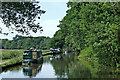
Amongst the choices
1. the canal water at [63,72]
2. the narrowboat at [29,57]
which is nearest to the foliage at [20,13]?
the canal water at [63,72]

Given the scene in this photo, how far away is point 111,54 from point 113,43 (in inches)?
82.7

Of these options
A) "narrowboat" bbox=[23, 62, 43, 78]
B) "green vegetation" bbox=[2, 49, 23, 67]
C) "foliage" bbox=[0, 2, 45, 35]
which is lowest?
"narrowboat" bbox=[23, 62, 43, 78]

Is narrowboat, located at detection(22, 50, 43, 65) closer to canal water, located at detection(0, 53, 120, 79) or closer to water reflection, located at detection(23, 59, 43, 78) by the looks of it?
canal water, located at detection(0, 53, 120, 79)

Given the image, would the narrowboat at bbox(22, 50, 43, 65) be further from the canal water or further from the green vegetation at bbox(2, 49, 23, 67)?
the canal water

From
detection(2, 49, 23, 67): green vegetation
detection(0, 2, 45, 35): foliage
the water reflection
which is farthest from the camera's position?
detection(2, 49, 23, 67): green vegetation

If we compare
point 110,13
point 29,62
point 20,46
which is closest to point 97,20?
point 110,13

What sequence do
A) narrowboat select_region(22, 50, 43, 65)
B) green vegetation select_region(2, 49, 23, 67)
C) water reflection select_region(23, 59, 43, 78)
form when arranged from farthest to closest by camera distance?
1. narrowboat select_region(22, 50, 43, 65)
2. green vegetation select_region(2, 49, 23, 67)
3. water reflection select_region(23, 59, 43, 78)

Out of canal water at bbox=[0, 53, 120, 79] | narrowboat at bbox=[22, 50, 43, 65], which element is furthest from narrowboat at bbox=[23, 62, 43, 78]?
narrowboat at bbox=[22, 50, 43, 65]

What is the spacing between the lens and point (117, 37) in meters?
20.9

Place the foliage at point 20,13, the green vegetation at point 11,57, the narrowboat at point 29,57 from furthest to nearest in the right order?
the narrowboat at point 29,57, the green vegetation at point 11,57, the foliage at point 20,13

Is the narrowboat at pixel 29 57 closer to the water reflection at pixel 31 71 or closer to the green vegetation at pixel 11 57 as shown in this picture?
the green vegetation at pixel 11 57

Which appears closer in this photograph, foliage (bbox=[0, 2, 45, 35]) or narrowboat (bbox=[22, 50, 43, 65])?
foliage (bbox=[0, 2, 45, 35])

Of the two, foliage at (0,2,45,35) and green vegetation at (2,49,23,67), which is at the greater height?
foliage at (0,2,45,35)

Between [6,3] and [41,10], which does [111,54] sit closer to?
[41,10]
